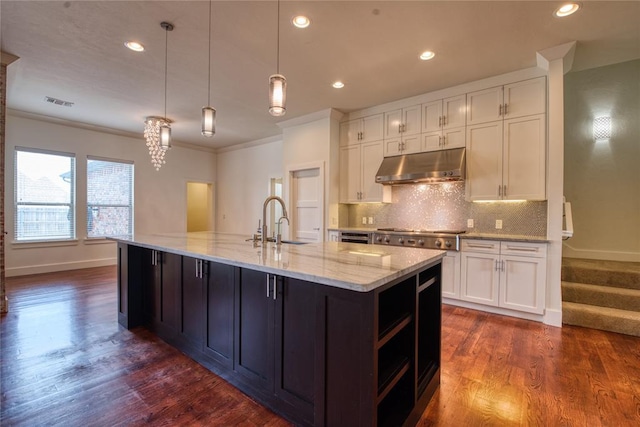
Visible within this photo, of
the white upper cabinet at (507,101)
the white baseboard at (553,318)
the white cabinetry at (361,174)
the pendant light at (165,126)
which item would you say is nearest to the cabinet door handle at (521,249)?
the white baseboard at (553,318)

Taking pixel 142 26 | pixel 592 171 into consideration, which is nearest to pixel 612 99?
pixel 592 171

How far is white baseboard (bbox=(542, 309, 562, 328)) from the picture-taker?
3.08 metres

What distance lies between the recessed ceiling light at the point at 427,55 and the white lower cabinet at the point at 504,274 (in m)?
2.15

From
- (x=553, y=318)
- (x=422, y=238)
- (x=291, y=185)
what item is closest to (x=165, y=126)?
(x=291, y=185)

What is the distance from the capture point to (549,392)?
1.94 meters

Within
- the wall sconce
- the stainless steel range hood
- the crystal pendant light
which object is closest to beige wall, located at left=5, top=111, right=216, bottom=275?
the crystal pendant light

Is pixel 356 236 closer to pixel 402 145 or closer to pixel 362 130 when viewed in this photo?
pixel 402 145

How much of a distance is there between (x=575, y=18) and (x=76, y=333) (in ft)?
17.5

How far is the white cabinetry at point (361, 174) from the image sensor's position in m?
4.59

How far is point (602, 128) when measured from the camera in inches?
161

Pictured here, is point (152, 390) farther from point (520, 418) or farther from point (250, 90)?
point (250, 90)

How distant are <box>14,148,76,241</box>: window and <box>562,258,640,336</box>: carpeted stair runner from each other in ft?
26.1

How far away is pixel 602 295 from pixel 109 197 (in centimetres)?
814

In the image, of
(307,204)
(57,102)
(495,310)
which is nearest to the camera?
(495,310)
